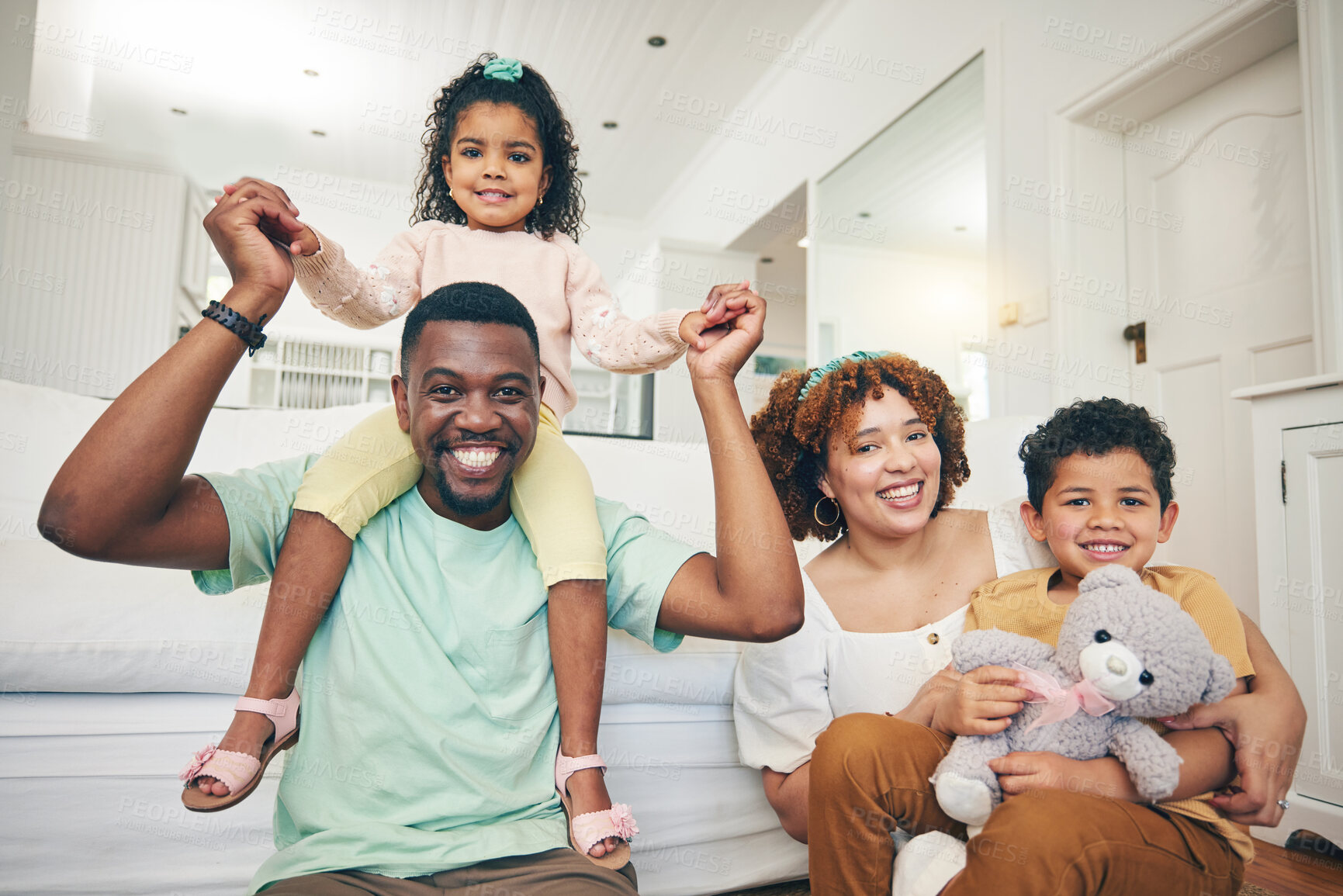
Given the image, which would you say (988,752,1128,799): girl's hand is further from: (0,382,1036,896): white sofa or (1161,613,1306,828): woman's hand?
(0,382,1036,896): white sofa

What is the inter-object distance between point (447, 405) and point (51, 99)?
19.0ft

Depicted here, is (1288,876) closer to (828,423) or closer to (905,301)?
(828,423)

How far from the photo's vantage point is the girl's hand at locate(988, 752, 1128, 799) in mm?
833

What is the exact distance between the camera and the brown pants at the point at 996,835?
76 cm

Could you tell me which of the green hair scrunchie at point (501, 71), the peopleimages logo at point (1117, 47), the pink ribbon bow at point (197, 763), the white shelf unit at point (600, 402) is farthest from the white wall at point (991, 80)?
the pink ribbon bow at point (197, 763)

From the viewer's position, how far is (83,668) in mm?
1172

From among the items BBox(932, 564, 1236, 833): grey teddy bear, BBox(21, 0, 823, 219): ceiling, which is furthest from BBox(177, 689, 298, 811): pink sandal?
BBox(21, 0, 823, 219): ceiling

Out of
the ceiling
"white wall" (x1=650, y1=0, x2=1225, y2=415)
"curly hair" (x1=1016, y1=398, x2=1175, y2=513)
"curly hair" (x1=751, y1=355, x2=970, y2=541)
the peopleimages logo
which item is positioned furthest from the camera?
the ceiling

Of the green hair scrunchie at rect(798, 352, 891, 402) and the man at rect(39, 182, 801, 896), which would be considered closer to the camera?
the man at rect(39, 182, 801, 896)

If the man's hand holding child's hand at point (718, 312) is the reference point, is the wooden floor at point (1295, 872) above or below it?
below

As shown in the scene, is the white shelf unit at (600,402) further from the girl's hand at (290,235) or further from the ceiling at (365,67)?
the girl's hand at (290,235)

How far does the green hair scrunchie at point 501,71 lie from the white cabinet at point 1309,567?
5.48 feet

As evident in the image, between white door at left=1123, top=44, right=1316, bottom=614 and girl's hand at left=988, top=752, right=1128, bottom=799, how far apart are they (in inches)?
75.0

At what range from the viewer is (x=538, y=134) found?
1.56 metres
